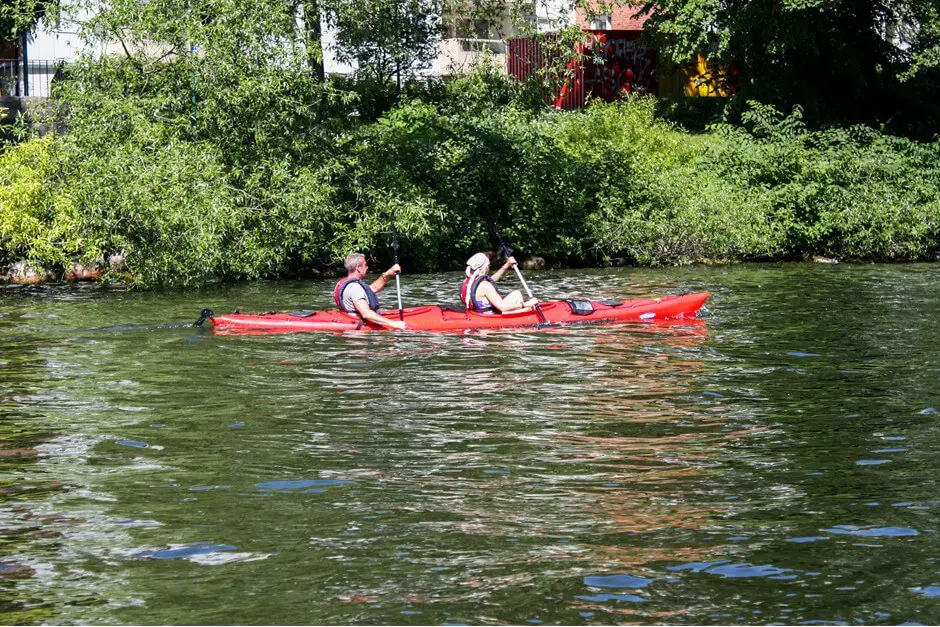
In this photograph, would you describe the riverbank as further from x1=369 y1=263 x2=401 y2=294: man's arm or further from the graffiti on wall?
the graffiti on wall

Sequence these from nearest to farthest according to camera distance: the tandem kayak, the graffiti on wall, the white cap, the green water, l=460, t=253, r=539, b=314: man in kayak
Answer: the green water
the tandem kayak
the white cap
l=460, t=253, r=539, b=314: man in kayak
the graffiti on wall

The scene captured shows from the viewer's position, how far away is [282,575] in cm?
573

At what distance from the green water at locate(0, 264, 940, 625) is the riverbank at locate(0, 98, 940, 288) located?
580cm

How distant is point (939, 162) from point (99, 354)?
1946cm

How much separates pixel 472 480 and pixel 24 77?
23.0m

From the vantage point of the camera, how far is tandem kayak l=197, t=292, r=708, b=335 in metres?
14.2

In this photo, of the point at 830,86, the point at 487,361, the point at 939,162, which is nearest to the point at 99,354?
the point at 487,361

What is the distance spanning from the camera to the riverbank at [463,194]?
755 inches

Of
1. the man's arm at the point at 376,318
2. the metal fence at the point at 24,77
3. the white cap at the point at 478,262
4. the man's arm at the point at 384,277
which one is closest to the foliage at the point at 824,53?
the metal fence at the point at 24,77

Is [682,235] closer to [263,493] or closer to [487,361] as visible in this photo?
[487,361]

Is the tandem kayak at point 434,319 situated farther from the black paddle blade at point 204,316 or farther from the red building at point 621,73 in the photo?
the red building at point 621,73

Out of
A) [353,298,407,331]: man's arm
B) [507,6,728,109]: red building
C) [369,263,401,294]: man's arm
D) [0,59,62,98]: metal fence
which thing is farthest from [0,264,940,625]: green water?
[507,6,728,109]: red building

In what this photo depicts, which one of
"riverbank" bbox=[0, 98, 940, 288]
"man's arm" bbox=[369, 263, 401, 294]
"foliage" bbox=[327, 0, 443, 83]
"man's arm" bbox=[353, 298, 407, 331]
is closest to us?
"man's arm" bbox=[353, 298, 407, 331]

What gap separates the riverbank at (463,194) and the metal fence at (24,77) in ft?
21.8
